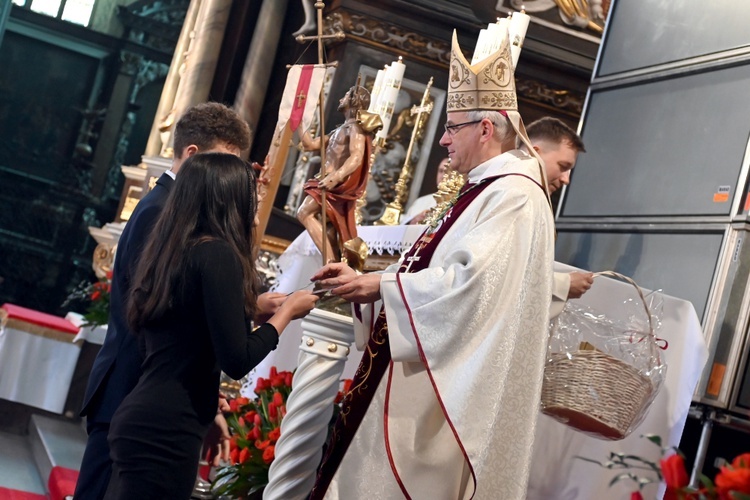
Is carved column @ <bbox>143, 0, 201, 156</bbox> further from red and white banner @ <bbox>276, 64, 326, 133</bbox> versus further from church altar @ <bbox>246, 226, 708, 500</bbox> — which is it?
church altar @ <bbox>246, 226, 708, 500</bbox>

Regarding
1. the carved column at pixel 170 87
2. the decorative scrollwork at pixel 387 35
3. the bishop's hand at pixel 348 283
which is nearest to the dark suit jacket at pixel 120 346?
the bishop's hand at pixel 348 283

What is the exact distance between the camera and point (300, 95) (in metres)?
3.88

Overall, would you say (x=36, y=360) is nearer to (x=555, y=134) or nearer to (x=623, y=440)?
(x=555, y=134)

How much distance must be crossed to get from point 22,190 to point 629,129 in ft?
25.5

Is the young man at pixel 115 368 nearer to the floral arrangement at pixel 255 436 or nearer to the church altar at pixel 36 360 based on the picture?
the floral arrangement at pixel 255 436

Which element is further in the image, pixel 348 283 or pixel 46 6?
pixel 46 6

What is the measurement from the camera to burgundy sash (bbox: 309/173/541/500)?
3172mm

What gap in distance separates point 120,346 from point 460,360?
925 mm

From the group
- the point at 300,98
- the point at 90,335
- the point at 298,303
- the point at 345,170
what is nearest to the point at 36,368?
the point at 90,335

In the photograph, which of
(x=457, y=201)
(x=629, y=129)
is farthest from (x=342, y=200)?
(x=629, y=129)

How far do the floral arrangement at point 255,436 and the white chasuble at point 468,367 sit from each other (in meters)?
0.69

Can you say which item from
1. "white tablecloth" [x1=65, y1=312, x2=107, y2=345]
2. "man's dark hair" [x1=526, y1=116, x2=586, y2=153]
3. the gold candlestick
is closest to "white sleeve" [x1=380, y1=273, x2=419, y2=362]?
"man's dark hair" [x1=526, y1=116, x2=586, y2=153]

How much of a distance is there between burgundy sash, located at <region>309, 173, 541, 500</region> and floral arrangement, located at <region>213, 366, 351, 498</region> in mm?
542

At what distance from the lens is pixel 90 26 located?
11.4 m
